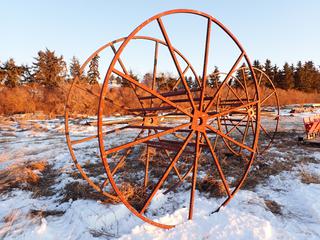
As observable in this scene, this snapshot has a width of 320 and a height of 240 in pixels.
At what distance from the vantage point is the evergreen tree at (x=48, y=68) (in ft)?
105

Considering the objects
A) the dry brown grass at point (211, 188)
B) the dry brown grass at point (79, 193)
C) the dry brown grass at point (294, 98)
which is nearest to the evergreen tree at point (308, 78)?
the dry brown grass at point (294, 98)

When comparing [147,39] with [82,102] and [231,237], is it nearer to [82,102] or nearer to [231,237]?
[231,237]

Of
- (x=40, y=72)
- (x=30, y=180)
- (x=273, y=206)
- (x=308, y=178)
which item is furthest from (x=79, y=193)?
(x=40, y=72)

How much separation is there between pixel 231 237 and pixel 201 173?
8.33ft

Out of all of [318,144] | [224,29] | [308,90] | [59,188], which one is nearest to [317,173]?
[318,144]

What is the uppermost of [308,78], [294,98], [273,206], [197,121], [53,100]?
[308,78]

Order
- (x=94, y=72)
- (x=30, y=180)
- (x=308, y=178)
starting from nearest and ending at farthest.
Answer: (x=308, y=178)
(x=30, y=180)
(x=94, y=72)

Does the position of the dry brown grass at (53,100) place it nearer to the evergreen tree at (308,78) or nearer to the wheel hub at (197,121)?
the wheel hub at (197,121)

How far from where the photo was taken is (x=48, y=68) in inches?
1313

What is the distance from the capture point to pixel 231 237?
8.05ft

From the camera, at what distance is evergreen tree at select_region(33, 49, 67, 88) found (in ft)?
105

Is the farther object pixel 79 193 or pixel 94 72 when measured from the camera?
pixel 94 72

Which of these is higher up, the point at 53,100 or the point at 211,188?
the point at 53,100

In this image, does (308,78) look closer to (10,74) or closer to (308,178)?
(308,178)
